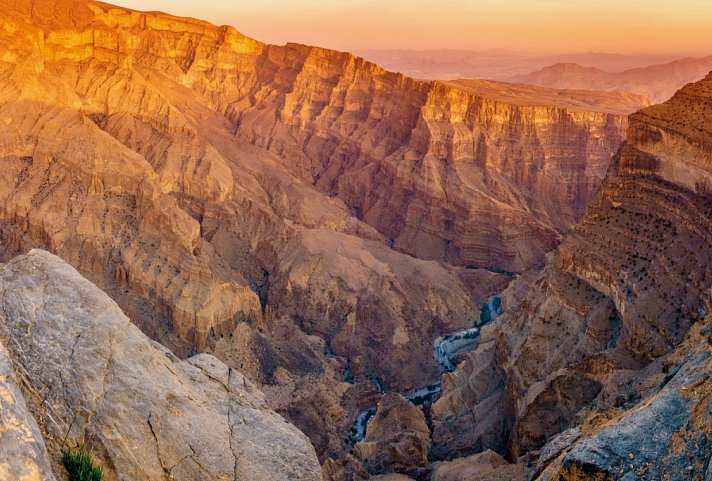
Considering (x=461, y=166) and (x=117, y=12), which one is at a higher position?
(x=117, y=12)

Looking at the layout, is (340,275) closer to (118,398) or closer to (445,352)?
(445,352)

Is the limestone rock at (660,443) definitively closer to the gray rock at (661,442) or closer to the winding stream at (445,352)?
the gray rock at (661,442)

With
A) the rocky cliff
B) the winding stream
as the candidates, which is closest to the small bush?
A: the rocky cliff

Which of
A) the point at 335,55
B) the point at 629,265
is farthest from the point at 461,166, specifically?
the point at 629,265

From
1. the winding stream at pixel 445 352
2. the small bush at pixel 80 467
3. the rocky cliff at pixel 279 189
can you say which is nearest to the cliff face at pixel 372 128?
the rocky cliff at pixel 279 189

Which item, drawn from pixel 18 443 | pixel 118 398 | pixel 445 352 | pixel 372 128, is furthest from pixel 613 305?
pixel 372 128

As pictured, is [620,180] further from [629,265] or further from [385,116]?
[385,116]
